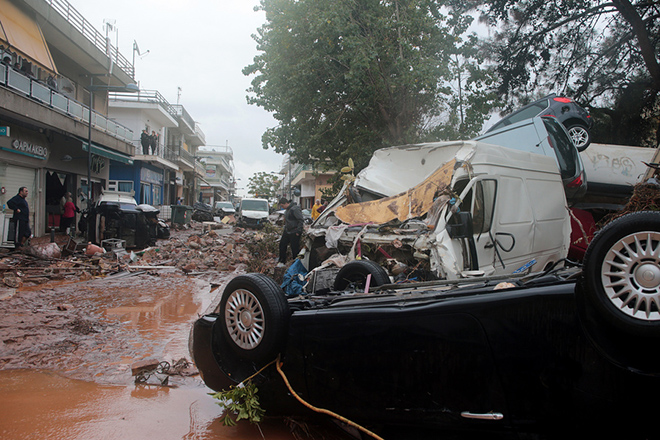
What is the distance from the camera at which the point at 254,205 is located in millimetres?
28812

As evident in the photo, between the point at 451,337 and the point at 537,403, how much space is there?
45cm

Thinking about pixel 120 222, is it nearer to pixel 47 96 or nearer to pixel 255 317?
pixel 47 96

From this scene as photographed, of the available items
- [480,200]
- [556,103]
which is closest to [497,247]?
[480,200]

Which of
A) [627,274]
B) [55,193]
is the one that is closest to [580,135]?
[627,274]

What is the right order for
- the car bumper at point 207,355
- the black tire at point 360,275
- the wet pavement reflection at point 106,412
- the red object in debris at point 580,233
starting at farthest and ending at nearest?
the red object in debris at point 580,233 < the black tire at point 360,275 < the car bumper at point 207,355 < the wet pavement reflection at point 106,412

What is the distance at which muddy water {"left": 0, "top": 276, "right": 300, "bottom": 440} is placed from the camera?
300 centimetres

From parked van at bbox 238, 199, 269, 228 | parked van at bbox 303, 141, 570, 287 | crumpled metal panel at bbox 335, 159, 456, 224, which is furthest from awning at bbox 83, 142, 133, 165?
crumpled metal panel at bbox 335, 159, 456, 224

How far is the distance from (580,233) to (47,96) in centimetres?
1671

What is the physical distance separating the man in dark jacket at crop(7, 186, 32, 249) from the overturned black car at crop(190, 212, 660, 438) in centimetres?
1150

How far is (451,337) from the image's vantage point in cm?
217

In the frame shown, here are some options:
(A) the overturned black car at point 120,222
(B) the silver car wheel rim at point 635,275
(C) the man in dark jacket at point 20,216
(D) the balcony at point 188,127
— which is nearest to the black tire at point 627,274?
(B) the silver car wheel rim at point 635,275

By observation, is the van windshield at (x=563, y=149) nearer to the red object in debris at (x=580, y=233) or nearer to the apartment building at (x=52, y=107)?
the red object in debris at (x=580, y=233)

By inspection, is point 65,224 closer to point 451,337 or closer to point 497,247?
point 497,247

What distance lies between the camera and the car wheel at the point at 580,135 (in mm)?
9125
